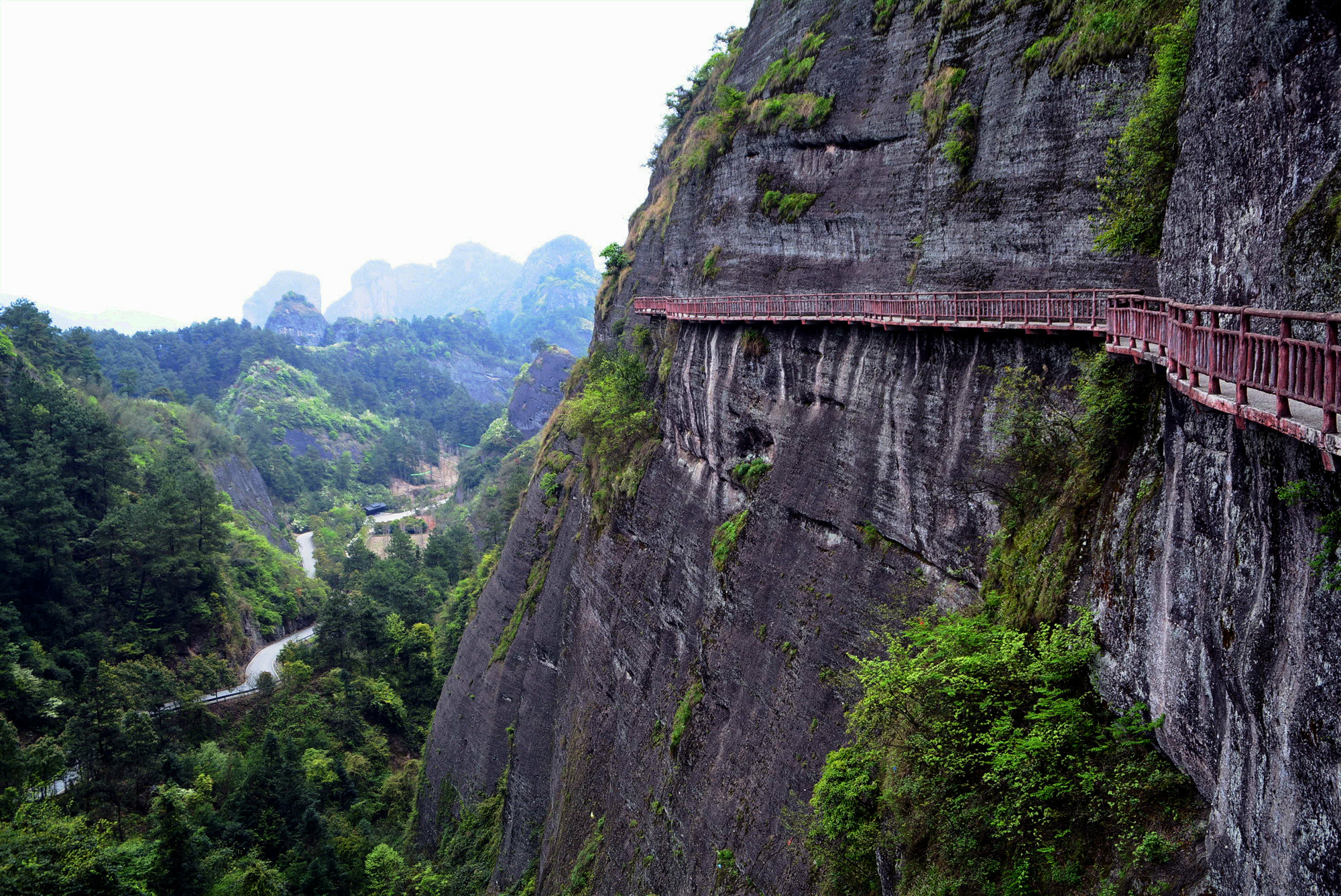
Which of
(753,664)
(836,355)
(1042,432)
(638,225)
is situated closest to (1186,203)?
(1042,432)

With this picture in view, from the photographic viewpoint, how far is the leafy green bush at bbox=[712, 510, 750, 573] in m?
18.9

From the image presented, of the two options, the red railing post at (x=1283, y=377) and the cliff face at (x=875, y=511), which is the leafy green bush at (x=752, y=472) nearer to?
the cliff face at (x=875, y=511)

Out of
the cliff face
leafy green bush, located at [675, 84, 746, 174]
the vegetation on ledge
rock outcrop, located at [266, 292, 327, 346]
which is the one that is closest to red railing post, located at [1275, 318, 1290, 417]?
the cliff face

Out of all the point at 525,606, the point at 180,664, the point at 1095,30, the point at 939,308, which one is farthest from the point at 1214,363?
the point at 180,664

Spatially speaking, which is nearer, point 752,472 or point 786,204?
point 752,472

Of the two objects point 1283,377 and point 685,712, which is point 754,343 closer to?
point 685,712

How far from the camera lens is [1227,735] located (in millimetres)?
6988

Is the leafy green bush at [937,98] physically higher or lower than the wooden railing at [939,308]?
higher

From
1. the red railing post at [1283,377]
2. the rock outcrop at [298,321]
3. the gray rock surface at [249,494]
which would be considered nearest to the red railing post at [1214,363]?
the red railing post at [1283,377]

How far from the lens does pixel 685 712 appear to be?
1902cm

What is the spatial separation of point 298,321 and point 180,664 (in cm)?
15690

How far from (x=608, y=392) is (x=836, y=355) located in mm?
11168

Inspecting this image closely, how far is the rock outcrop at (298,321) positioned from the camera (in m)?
178

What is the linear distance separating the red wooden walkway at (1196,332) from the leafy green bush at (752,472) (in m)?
3.51
